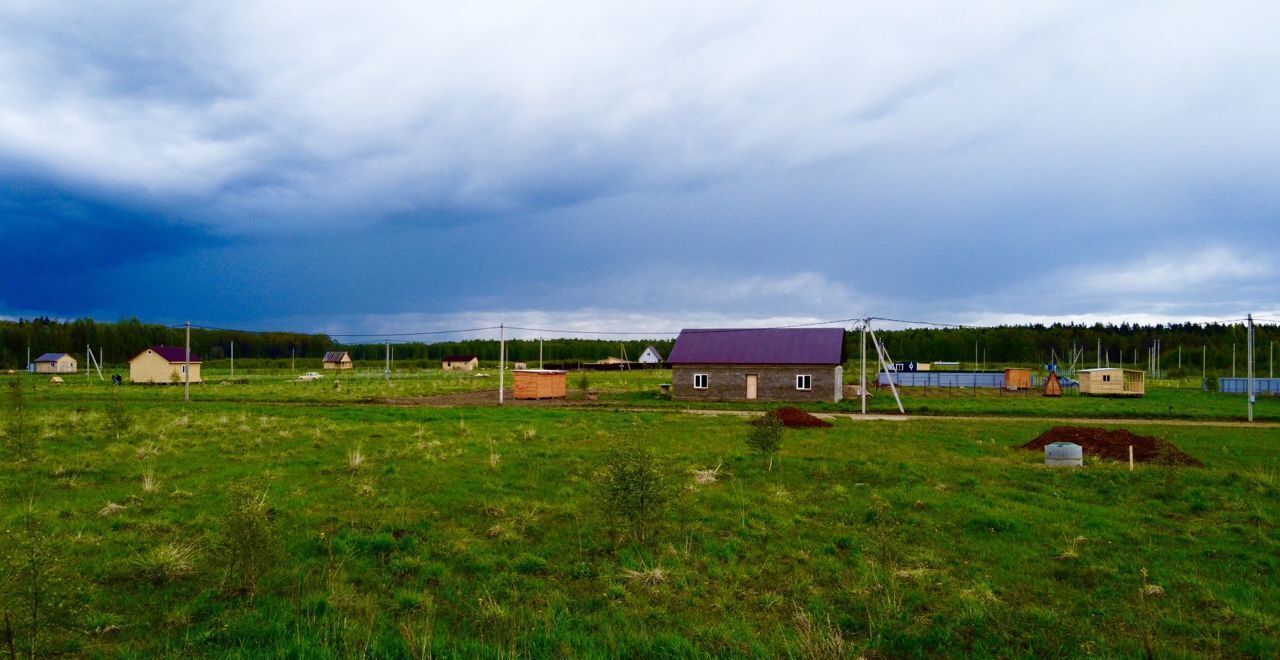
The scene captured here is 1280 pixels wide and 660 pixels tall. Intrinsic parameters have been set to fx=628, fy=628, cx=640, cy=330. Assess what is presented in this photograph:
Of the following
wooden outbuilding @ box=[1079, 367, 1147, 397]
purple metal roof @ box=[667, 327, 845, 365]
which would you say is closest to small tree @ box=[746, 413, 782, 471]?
purple metal roof @ box=[667, 327, 845, 365]

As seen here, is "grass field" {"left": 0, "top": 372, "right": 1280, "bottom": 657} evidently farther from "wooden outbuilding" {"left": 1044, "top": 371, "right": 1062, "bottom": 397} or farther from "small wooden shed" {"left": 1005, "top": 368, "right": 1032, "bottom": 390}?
"small wooden shed" {"left": 1005, "top": 368, "right": 1032, "bottom": 390}

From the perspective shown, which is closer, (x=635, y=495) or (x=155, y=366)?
(x=635, y=495)

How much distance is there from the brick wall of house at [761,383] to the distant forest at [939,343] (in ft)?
240

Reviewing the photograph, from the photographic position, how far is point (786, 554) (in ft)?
33.3

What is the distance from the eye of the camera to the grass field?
702 centimetres

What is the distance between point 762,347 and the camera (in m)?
49.8

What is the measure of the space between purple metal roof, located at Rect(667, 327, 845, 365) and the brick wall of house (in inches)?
19.2

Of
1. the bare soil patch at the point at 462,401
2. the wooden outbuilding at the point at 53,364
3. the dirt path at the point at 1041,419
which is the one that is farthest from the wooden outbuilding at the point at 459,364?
the dirt path at the point at 1041,419

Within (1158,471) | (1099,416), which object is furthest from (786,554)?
(1099,416)

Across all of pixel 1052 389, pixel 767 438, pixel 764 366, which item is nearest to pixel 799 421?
pixel 767 438

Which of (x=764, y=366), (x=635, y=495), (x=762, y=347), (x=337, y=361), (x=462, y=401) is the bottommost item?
(x=462, y=401)

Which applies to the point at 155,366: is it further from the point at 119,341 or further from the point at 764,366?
the point at 119,341

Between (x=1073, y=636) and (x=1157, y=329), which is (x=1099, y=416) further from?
(x=1157, y=329)

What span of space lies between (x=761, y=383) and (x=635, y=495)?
38.7 m
